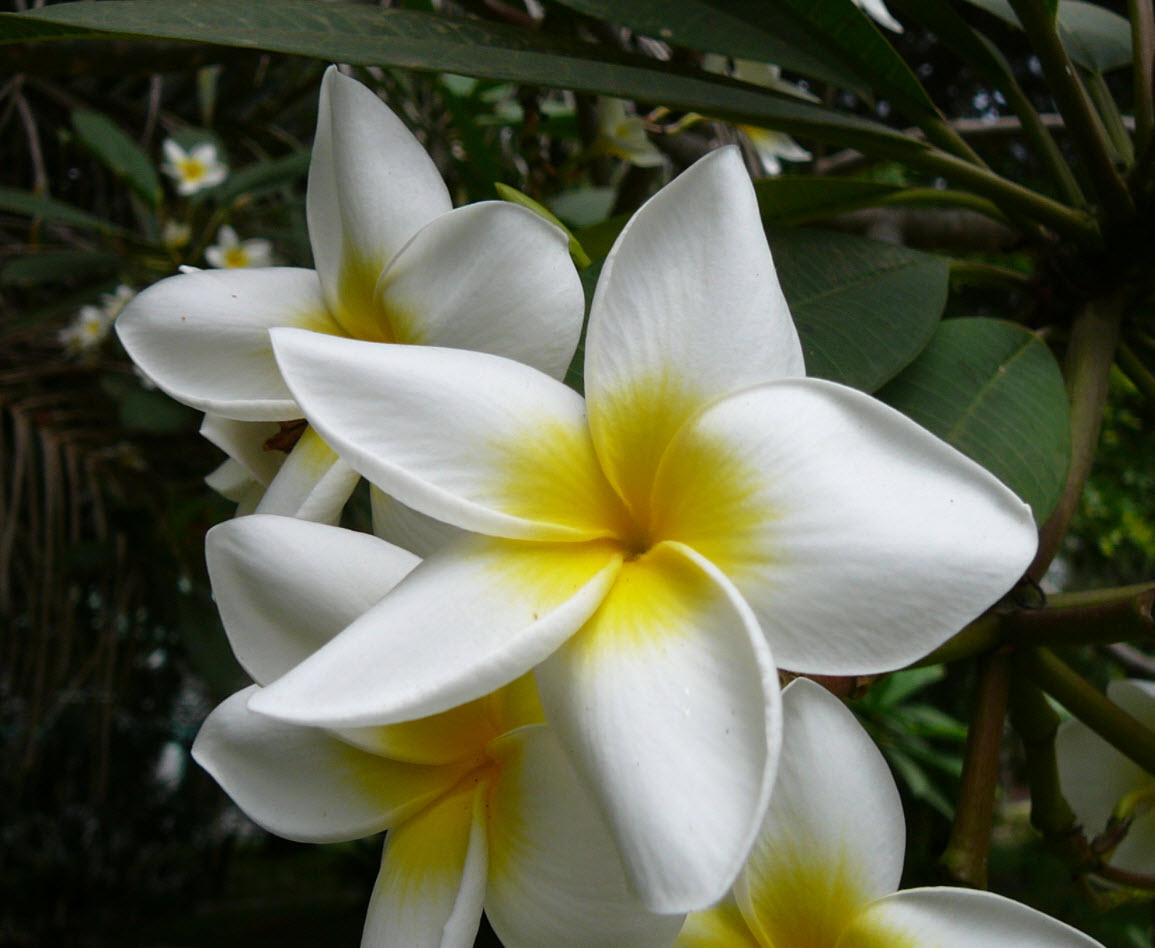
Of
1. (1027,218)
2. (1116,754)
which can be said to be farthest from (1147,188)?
(1116,754)

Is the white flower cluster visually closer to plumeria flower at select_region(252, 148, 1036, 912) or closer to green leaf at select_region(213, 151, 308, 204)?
plumeria flower at select_region(252, 148, 1036, 912)

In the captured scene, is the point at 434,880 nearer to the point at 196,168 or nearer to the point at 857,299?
the point at 857,299

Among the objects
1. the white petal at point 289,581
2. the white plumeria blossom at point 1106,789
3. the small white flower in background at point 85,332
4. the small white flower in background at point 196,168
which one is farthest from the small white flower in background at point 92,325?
the white plumeria blossom at point 1106,789

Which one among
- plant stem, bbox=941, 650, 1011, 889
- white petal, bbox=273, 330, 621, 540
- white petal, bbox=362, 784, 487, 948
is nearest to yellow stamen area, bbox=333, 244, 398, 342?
white petal, bbox=273, 330, 621, 540

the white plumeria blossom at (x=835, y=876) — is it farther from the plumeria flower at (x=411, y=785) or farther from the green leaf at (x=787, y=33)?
the green leaf at (x=787, y=33)

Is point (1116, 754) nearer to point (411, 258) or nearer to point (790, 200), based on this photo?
point (790, 200)
